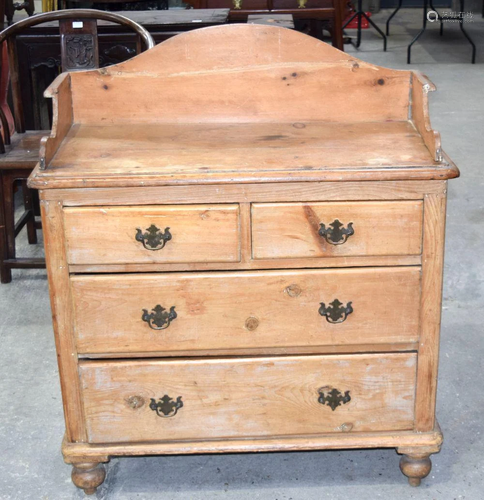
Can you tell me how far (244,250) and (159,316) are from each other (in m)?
0.28

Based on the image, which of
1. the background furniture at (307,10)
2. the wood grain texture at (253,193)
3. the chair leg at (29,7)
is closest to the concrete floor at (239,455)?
the wood grain texture at (253,193)

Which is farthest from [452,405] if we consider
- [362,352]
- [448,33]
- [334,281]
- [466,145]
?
[448,33]

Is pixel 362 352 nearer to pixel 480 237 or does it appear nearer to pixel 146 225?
pixel 146 225

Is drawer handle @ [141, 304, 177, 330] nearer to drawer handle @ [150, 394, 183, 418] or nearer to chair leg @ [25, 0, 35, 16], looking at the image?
drawer handle @ [150, 394, 183, 418]

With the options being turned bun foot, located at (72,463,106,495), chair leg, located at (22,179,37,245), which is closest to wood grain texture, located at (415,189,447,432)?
turned bun foot, located at (72,463,106,495)

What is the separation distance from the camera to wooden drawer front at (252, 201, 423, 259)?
2084 millimetres

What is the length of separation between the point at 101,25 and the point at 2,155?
3.78 ft

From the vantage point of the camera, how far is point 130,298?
217 centimetres

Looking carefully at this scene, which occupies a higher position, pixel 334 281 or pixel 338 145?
pixel 338 145

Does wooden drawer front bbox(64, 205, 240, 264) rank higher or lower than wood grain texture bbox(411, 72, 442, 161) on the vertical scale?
lower

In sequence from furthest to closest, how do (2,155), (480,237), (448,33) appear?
(448,33) → (480,237) → (2,155)

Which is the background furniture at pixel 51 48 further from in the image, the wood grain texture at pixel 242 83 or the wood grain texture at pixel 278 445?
the wood grain texture at pixel 278 445

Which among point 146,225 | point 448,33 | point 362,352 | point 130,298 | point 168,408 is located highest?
point 146,225

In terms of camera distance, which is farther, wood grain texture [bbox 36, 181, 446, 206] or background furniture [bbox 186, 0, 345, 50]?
background furniture [bbox 186, 0, 345, 50]
